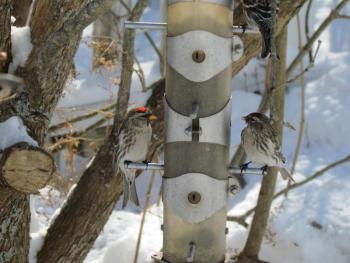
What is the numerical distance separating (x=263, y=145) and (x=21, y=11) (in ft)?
5.20

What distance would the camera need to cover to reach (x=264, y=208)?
443cm

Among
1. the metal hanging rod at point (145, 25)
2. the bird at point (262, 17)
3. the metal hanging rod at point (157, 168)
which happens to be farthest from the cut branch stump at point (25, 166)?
the bird at point (262, 17)

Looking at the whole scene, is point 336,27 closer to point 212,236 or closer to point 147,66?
point 147,66

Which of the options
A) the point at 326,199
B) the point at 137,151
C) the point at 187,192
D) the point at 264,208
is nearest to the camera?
the point at 187,192

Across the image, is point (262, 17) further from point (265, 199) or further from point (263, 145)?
point (265, 199)

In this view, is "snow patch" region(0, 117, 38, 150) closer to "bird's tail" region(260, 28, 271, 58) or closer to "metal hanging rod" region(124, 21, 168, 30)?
"metal hanging rod" region(124, 21, 168, 30)

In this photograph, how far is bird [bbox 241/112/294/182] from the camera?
311 centimetres

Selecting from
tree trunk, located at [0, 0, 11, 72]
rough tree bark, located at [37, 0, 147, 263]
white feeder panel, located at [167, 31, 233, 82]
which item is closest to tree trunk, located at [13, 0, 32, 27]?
tree trunk, located at [0, 0, 11, 72]

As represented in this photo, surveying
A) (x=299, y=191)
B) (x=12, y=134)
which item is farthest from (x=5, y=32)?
(x=299, y=191)

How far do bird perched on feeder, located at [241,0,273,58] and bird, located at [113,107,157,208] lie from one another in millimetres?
613

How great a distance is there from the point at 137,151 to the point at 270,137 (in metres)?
0.60

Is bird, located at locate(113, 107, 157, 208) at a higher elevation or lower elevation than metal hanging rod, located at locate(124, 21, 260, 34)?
lower

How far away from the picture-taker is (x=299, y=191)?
5406 mm

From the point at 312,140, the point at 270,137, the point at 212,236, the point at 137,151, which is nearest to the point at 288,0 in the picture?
the point at 270,137
